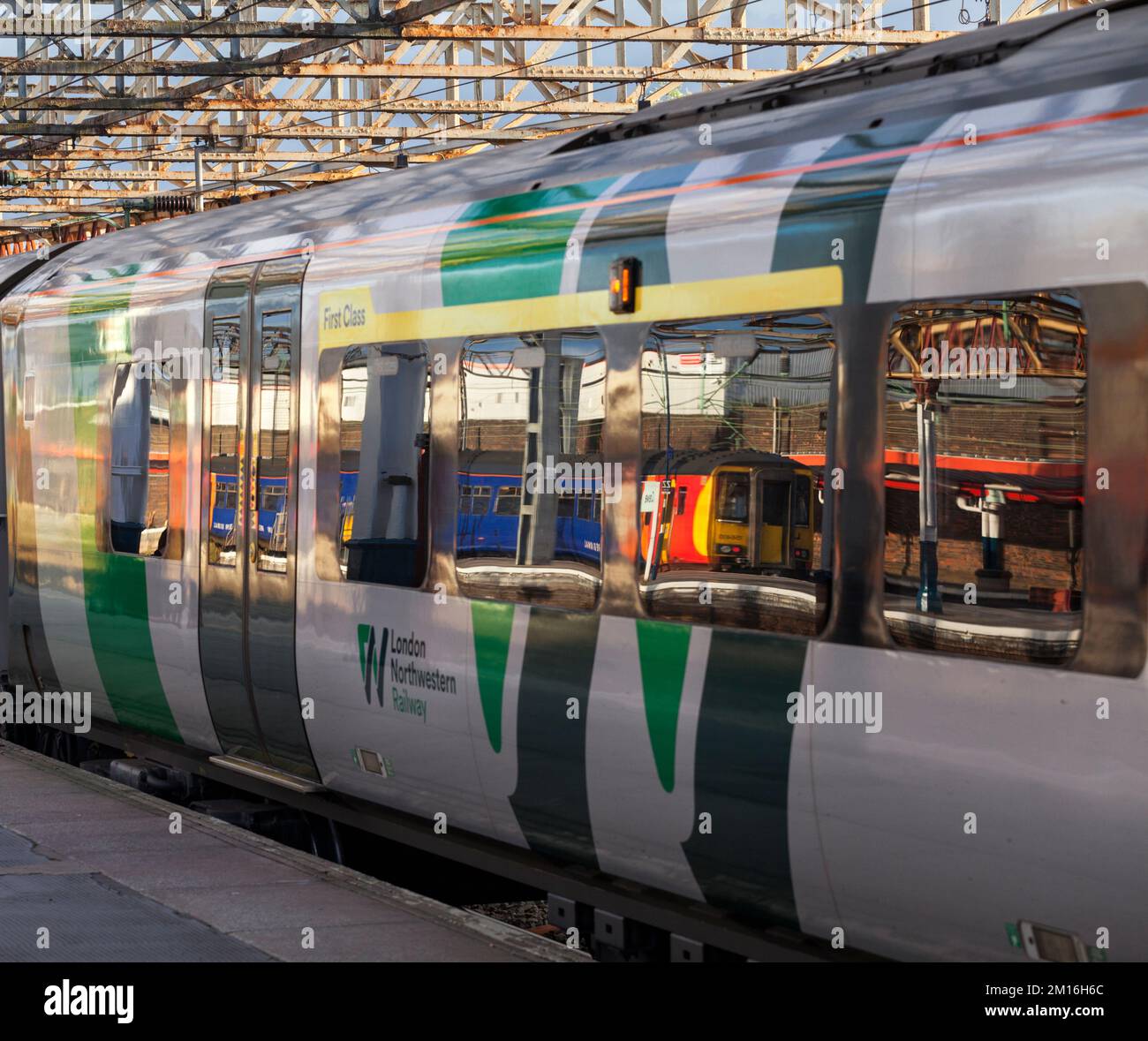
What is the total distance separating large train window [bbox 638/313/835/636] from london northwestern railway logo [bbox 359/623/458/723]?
1.65 meters

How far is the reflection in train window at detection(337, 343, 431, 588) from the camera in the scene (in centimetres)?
823

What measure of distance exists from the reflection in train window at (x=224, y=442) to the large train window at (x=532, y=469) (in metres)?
2.39

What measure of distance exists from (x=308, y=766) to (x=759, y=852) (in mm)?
3684

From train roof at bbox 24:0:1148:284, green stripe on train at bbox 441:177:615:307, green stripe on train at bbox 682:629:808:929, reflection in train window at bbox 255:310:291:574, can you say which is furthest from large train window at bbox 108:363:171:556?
green stripe on train at bbox 682:629:808:929

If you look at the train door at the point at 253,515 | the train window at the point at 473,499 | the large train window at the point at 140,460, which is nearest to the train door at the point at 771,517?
the train window at the point at 473,499

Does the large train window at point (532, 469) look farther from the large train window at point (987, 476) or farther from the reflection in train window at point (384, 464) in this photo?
the large train window at point (987, 476)

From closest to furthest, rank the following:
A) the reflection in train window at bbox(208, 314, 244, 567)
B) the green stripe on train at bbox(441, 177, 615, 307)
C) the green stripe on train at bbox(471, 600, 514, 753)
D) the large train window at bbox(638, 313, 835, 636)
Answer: the large train window at bbox(638, 313, 835, 636)
the green stripe on train at bbox(441, 177, 615, 307)
the green stripe on train at bbox(471, 600, 514, 753)
the reflection in train window at bbox(208, 314, 244, 567)

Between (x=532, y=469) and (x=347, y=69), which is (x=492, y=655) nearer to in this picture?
(x=532, y=469)

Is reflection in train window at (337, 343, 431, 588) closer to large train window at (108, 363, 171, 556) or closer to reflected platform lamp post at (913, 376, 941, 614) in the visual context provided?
large train window at (108, 363, 171, 556)

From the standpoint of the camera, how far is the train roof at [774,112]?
5.75 metres

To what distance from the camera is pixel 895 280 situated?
573 centimetres

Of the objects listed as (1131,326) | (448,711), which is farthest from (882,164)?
(448,711)

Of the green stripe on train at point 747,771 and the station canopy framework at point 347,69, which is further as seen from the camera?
the station canopy framework at point 347,69
